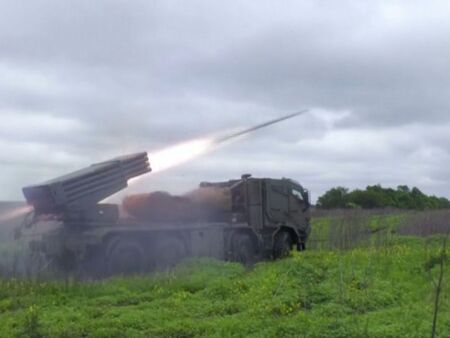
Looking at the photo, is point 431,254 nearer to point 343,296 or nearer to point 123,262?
point 343,296

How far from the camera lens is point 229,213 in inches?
934

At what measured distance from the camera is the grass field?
10.0m

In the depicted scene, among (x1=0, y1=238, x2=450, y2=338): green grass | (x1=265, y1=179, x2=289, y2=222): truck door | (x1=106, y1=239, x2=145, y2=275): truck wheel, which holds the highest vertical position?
(x1=265, y1=179, x2=289, y2=222): truck door

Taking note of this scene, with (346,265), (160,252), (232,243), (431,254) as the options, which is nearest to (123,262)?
(160,252)

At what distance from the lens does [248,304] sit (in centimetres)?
1190

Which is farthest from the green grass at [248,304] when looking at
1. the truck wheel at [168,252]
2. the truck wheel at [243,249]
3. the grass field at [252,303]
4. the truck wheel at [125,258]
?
the truck wheel at [243,249]

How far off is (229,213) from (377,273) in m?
9.19

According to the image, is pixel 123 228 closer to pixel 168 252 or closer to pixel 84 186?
pixel 84 186

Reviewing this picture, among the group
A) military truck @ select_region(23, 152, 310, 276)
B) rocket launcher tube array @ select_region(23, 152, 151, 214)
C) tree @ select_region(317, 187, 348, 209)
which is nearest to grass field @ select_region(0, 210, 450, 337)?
military truck @ select_region(23, 152, 310, 276)

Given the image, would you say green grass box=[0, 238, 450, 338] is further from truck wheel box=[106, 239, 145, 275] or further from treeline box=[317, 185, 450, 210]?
treeline box=[317, 185, 450, 210]

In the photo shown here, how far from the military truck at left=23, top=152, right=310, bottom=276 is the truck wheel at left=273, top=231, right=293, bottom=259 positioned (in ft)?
2.82

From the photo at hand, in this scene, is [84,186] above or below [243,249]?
above

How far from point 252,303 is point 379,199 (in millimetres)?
50844

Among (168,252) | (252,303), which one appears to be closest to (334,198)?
(168,252)
